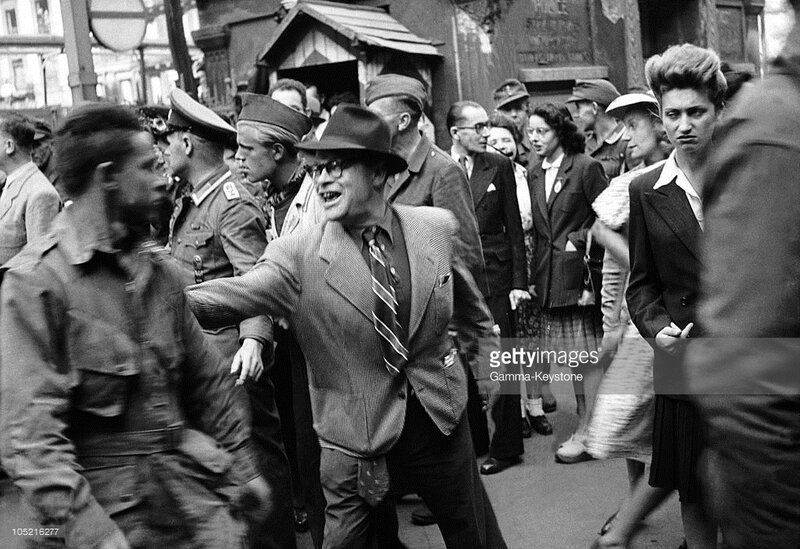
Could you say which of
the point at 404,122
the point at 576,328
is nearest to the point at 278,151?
the point at 404,122

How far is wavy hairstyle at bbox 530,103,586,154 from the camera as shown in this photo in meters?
7.48

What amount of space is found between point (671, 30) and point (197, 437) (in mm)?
12596

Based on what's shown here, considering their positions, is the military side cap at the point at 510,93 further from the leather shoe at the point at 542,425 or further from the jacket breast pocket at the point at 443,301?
the jacket breast pocket at the point at 443,301

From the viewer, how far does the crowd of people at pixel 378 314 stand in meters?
2.24

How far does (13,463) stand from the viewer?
268 centimetres

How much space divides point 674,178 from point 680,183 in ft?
0.13

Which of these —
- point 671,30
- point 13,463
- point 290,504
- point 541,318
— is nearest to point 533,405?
point 541,318

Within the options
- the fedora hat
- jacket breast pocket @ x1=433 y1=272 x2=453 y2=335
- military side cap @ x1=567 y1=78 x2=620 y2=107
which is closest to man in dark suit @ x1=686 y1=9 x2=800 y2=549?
jacket breast pocket @ x1=433 y1=272 x2=453 y2=335

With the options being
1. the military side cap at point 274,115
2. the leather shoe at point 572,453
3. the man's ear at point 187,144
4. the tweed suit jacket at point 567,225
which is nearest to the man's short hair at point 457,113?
the tweed suit jacket at point 567,225

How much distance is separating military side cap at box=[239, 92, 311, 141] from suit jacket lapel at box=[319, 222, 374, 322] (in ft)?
6.07

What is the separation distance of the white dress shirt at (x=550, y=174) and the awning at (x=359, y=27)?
3993 mm

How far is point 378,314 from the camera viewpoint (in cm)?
402

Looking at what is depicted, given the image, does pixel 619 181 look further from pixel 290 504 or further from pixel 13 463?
pixel 13 463

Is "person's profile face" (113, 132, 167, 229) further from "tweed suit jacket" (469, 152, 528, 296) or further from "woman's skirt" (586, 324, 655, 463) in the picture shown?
"tweed suit jacket" (469, 152, 528, 296)
